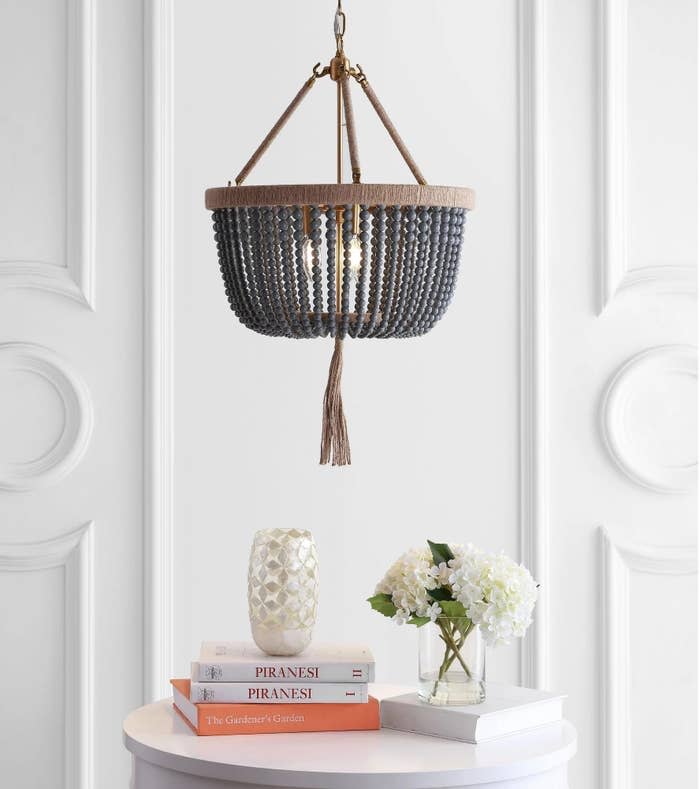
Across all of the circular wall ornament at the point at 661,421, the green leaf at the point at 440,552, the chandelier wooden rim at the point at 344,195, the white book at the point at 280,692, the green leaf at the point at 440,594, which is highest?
the chandelier wooden rim at the point at 344,195

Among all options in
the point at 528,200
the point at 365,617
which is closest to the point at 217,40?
the point at 528,200

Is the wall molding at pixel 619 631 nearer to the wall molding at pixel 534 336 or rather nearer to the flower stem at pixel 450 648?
the wall molding at pixel 534 336

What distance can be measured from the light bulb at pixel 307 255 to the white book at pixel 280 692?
1.98 feet

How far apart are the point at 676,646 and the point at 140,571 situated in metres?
1.12

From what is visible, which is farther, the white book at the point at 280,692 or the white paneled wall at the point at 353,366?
the white paneled wall at the point at 353,366

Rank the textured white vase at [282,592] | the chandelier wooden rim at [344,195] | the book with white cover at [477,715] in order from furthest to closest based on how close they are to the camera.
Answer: the textured white vase at [282,592], the book with white cover at [477,715], the chandelier wooden rim at [344,195]

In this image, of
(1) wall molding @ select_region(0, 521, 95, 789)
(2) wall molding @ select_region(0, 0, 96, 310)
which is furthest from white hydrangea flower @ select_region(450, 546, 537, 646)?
(2) wall molding @ select_region(0, 0, 96, 310)

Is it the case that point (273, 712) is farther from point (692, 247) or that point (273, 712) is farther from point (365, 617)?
point (692, 247)

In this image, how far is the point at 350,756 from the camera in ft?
5.26

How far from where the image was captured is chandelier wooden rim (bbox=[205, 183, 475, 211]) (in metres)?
1.51

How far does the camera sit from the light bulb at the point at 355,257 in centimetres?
155

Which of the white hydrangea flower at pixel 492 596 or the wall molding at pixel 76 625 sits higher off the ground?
the white hydrangea flower at pixel 492 596

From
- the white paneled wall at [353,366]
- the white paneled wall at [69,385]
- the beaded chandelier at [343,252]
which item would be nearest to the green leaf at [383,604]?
the beaded chandelier at [343,252]

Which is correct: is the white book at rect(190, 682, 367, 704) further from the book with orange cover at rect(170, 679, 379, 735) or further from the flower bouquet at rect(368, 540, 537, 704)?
the flower bouquet at rect(368, 540, 537, 704)
